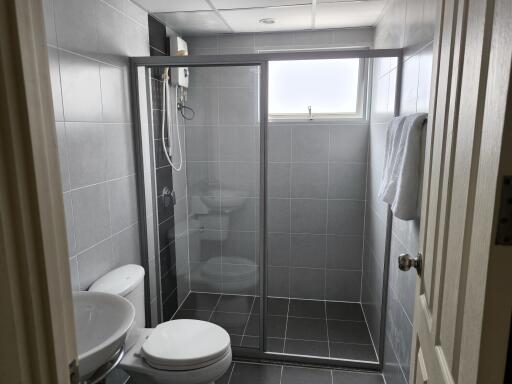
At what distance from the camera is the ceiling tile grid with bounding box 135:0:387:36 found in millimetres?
2195

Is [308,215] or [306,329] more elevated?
[308,215]

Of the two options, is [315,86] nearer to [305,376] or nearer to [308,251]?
[308,251]

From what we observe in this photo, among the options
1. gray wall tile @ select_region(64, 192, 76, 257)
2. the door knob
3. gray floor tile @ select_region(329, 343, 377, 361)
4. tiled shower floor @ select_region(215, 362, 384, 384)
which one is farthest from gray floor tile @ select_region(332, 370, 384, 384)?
gray wall tile @ select_region(64, 192, 76, 257)

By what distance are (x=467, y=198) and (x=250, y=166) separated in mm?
1840

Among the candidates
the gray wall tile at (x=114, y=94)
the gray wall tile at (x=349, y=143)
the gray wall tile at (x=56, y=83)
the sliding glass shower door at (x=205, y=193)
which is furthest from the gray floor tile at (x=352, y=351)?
the gray wall tile at (x=56, y=83)

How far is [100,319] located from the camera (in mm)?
1376

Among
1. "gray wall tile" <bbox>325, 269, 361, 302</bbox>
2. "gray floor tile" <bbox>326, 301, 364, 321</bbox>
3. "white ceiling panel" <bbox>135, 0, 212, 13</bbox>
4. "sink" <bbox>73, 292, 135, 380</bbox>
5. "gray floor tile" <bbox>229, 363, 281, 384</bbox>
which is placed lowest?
"gray floor tile" <bbox>229, 363, 281, 384</bbox>

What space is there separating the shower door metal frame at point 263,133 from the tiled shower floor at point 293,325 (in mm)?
73

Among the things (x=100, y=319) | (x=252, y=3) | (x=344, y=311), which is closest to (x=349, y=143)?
(x=252, y=3)

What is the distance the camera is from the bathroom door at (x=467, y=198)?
0.54 metres

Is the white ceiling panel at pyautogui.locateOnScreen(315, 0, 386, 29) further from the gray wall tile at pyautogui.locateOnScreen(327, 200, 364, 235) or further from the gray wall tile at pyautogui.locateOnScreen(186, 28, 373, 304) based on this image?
the gray wall tile at pyautogui.locateOnScreen(327, 200, 364, 235)

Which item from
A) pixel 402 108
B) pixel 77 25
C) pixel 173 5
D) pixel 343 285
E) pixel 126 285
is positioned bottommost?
pixel 343 285

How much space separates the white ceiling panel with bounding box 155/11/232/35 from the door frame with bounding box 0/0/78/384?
207 centimetres

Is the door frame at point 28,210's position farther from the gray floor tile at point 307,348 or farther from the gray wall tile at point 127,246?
the gray floor tile at point 307,348
